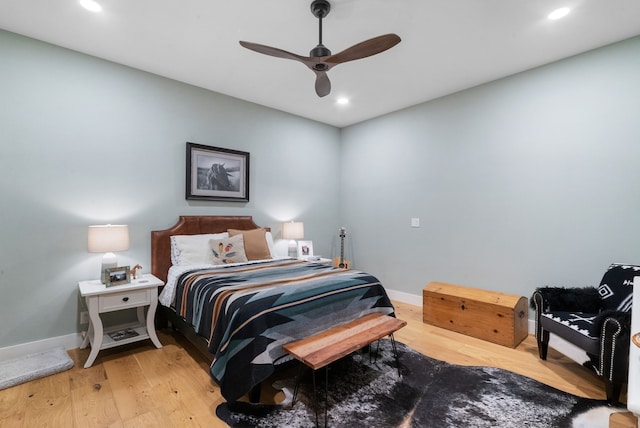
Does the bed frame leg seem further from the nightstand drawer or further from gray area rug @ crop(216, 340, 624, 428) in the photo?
the nightstand drawer

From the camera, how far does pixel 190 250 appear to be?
3.31 m

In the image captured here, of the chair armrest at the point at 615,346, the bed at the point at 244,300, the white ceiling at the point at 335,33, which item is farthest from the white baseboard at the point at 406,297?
the white ceiling at the point at 335,33

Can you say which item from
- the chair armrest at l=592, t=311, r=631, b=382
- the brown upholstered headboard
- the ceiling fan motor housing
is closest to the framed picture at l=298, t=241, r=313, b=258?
the brown upholstered headboard

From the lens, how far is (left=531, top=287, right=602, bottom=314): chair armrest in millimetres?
2514

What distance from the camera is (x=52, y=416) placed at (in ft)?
6.23

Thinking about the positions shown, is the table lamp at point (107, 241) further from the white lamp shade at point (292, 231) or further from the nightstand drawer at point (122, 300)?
the white lamp shade at point (292, 231)

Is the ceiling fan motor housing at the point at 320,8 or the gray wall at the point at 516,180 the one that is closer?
the ceiling fan motor housing at the point at 320,8

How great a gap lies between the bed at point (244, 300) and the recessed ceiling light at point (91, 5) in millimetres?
2005

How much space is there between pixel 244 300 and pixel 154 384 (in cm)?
101

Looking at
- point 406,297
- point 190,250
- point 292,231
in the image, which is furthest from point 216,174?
point 406,297

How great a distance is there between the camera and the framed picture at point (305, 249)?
439 centimetres

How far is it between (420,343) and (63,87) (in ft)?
13.6

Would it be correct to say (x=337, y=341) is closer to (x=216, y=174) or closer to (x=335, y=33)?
(x=335, y=33)

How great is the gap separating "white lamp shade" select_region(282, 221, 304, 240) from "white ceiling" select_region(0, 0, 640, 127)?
1847 mm
